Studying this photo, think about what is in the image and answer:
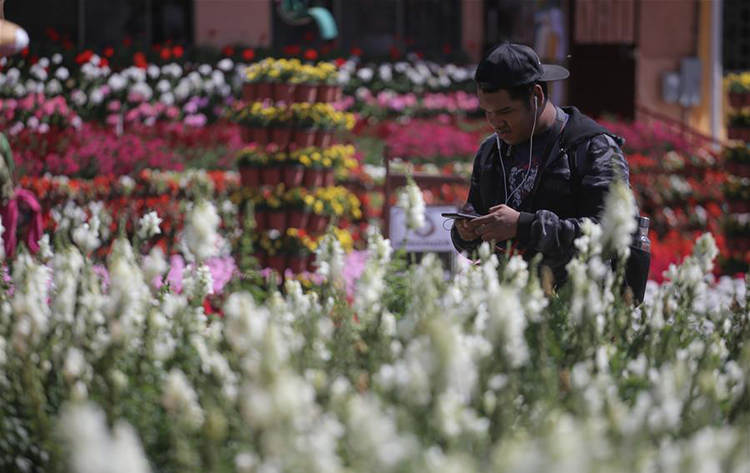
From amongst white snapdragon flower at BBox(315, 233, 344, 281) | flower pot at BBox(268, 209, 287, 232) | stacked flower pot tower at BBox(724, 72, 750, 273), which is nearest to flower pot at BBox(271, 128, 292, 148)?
flower pot at BBox(268, 209, 287, 232)

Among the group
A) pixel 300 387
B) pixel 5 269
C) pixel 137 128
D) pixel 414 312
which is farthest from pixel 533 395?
pixel 137 128

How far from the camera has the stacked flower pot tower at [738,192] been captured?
8.40 m

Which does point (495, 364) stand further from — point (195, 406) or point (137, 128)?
point (137, 128)

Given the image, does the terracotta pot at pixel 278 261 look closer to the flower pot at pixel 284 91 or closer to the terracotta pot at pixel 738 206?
the flower pot at pixel 284 91

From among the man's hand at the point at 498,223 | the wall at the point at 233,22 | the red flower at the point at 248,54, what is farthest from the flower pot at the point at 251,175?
the wall at the point at 233,22

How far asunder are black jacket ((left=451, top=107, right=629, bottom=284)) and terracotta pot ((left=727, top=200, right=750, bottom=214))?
17.1ft

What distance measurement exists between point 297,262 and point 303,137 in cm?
74

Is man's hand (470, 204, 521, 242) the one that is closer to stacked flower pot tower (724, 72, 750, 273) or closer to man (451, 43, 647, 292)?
man (451, 43, 647, 292)

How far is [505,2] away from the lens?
584 inches

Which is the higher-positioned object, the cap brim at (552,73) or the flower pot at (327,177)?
the cap brim at (552,73)

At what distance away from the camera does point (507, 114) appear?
3404 mm

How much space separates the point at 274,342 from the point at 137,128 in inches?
362

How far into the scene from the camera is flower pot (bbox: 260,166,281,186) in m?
6.93

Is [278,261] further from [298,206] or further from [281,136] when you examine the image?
[281,136]
